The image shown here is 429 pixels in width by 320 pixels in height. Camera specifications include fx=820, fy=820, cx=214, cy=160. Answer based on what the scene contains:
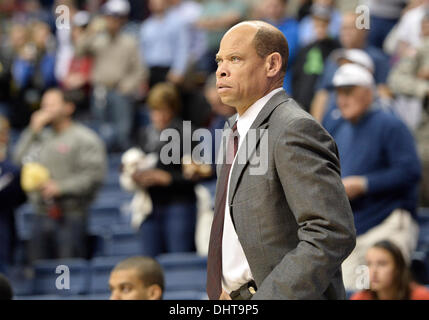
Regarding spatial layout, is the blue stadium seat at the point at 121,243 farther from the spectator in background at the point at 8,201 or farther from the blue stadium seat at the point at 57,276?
the spectator in background at the point at 8,201

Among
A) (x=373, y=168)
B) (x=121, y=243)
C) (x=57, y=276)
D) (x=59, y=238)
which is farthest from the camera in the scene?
(x=121, y=243)

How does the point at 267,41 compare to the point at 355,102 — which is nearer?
the point at 267,41

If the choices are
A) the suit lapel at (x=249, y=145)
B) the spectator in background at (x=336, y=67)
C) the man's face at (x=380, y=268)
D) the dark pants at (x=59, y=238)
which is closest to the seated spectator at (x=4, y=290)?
the suit lapel at (x=249, y=145)

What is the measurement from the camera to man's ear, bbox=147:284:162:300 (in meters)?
3.40

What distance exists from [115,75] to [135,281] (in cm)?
465

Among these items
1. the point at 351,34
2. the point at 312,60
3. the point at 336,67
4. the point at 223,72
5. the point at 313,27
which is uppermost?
the point at 313,27

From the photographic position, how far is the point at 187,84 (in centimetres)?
750

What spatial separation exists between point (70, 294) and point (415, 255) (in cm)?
223

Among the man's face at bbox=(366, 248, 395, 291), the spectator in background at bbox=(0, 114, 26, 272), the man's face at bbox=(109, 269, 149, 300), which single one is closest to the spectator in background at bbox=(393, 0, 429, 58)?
the man's face at bbox=(366, 248, 395, 291)

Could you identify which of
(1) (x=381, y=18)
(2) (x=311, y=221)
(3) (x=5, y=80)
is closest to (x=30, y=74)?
(3) (x=5, y=80)

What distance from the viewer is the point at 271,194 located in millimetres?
2021

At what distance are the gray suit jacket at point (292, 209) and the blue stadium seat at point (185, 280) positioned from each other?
2.98 meters

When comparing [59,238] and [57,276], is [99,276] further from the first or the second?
[59,238]
